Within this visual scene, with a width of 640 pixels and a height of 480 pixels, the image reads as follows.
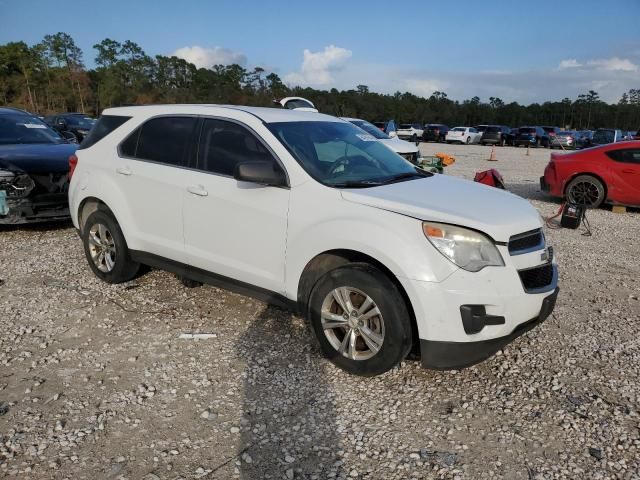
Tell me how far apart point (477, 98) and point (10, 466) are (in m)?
108

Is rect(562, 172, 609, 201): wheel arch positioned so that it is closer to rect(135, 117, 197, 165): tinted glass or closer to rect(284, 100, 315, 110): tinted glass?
rect(284, 100, 315, 110): tinted glass

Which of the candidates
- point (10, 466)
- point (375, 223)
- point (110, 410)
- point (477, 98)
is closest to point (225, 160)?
point (375, 223)

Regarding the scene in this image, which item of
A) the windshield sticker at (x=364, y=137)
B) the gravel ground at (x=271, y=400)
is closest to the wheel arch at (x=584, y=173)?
the gravel ground at (x=271, y=400)

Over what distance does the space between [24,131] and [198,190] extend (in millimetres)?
5589

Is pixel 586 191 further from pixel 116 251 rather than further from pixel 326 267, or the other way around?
pixel 116 251

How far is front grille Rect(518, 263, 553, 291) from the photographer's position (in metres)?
3.28

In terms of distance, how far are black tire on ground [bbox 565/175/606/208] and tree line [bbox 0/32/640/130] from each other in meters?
43.8

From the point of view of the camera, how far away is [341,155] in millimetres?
4105

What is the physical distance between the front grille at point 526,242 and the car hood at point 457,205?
0.04 meters

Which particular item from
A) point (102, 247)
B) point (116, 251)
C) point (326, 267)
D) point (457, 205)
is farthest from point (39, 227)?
point (457, 205)

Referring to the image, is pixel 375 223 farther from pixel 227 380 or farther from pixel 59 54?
pixel 59 54

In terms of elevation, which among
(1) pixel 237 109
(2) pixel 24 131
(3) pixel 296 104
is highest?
(3) pixel 296 104

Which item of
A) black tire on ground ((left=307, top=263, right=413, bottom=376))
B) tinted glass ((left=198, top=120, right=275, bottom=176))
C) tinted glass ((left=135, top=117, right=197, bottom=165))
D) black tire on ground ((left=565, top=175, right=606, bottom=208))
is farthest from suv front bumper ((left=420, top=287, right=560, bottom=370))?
black tire on ground ((left=565, top=175, right=606, bottom=208))

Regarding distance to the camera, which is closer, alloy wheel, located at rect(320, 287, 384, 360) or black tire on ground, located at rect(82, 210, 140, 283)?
alloy wheel, located at rect(320, 287, 384, 360)
